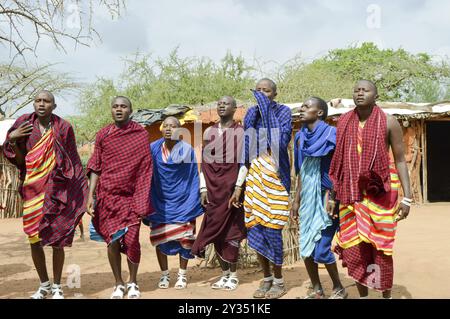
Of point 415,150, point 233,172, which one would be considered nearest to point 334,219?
point 233,172

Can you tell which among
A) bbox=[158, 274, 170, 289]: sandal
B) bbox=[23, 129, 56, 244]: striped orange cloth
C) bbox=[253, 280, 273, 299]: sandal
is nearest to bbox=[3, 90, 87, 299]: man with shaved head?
bbox=[23, 129, 56, 244]: striped orange cloth

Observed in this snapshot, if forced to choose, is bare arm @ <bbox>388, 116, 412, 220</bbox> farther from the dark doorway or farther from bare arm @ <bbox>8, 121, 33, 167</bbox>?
the dark doorway

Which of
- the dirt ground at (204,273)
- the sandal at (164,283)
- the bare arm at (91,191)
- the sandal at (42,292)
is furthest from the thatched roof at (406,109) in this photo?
the sandal at (42,292)

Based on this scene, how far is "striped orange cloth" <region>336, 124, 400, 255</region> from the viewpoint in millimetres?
3762

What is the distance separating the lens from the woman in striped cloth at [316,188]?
4285mm

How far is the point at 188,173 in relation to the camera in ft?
17.3

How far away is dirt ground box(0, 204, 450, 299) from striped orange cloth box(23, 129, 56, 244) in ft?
2.58

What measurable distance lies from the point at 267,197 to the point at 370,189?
111 cm

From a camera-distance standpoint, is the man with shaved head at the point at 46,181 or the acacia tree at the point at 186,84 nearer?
the man with shaved head at the point at 46,181

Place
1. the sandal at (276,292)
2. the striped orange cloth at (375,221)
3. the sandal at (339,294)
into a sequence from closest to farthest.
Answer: the striped orange cloth at (375,221), the sandal at (339,294), the sandal at (276,292)

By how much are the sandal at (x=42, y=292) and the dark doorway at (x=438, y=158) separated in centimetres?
1219

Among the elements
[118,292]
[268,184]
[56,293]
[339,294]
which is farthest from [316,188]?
[56,293]

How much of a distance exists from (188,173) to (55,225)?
54.8 inches

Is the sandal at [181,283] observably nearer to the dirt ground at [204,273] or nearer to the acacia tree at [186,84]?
the dirt ground at [204,273]
